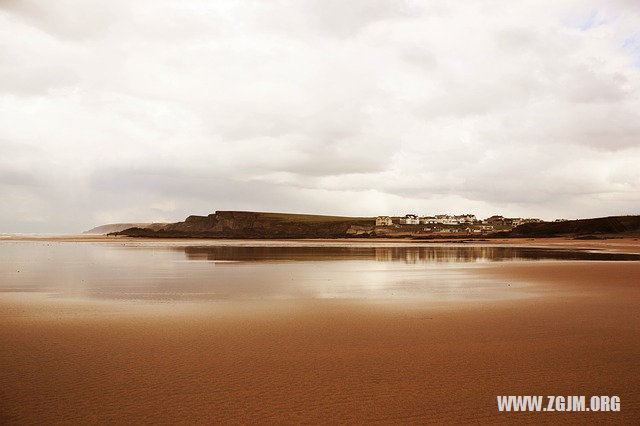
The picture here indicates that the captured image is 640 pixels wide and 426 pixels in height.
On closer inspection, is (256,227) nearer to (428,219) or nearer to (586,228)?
(428,219)

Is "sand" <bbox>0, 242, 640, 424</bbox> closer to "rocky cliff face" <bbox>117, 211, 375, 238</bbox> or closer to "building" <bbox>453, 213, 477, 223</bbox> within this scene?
"rocky cliff face" <bbox>117, 211, 375, 238</bbox>

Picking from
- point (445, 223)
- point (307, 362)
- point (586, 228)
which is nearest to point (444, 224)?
point (445, 223)

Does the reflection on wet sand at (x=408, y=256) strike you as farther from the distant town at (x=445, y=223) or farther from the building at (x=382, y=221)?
the building at (x=382, y=221)

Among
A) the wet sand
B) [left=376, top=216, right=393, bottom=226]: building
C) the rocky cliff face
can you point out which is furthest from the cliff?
the wet sand

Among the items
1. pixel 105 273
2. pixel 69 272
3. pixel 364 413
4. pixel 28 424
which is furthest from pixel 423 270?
Result: pixel 28 424

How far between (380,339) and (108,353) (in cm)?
512

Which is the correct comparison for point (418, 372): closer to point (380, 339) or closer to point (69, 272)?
point (380, 339)

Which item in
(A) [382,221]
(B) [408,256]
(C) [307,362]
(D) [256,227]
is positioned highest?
(A) [382,221]

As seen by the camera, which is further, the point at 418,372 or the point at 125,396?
the point at 418,372

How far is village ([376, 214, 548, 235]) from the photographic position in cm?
12975

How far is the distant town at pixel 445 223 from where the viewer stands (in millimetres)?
134625

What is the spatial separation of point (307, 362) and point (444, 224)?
510ft

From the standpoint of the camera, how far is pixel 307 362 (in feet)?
25.3

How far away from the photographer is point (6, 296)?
14.7 metres
